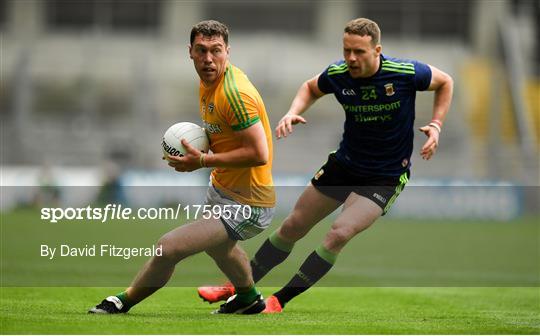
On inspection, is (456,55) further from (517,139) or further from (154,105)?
(154,105)

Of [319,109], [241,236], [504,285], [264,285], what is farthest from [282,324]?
[319,109]

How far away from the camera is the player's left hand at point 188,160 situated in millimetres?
7320

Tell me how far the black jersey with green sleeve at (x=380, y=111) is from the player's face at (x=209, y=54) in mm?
1360

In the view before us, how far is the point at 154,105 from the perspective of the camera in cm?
2806

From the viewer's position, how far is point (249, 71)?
101ft

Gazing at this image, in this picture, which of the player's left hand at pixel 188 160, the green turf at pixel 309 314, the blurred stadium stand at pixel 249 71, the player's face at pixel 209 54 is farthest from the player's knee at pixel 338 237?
the blurred stadium stand at pixel 249 71

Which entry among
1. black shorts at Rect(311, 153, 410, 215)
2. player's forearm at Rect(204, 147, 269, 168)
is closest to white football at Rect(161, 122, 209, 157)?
player's forearm at Rect(204, 147, 269, 168)

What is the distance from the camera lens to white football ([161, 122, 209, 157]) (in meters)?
7.52

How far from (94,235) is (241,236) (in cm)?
195

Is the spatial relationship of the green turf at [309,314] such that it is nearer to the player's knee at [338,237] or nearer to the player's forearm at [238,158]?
the player's knee at [338,237]

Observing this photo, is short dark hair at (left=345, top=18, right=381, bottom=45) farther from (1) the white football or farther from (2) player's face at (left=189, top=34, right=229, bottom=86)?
(1) the white football

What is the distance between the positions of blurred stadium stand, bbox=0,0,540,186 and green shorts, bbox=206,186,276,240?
1899cm

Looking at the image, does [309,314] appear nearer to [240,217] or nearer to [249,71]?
[240,217]

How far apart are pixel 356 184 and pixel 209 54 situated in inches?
72.5
